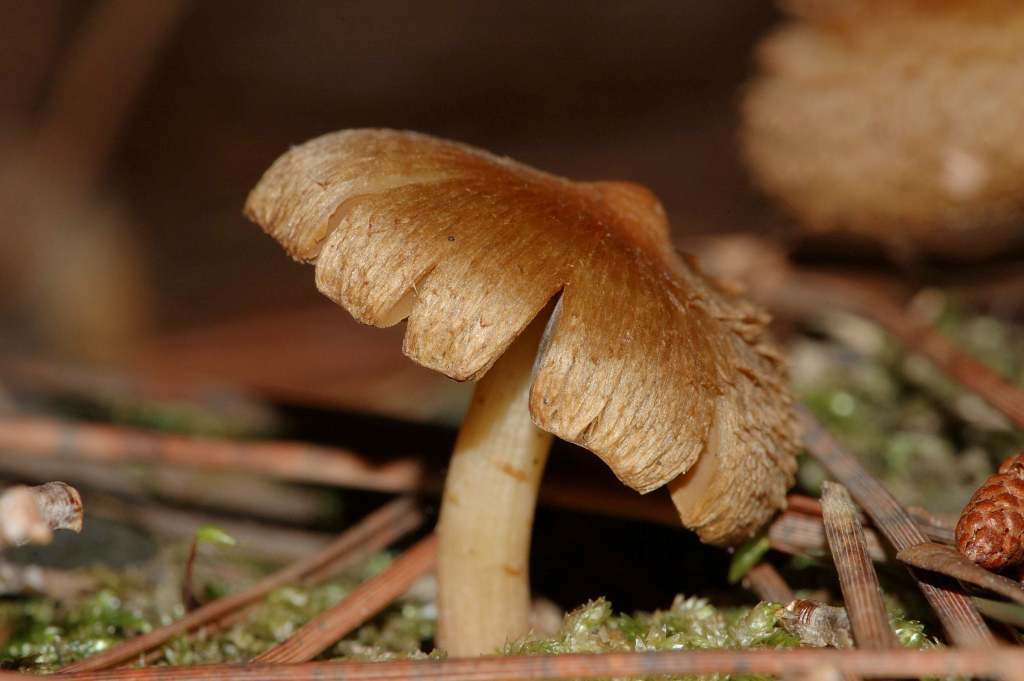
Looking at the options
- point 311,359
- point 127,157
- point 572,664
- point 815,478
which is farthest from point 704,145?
point 572,664

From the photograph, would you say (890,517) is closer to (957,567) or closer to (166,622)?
(957,567)

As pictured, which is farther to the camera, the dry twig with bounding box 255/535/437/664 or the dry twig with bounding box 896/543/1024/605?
the dry twig with bounding box 255/535/437/664

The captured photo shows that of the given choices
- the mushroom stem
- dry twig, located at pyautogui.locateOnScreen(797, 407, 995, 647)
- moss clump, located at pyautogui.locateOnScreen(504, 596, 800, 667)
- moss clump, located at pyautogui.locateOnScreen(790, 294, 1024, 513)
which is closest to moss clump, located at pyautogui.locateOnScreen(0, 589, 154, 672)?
the mushroom stem

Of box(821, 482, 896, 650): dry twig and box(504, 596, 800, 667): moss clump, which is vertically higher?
box(821, 482, 896, 650): dry twig

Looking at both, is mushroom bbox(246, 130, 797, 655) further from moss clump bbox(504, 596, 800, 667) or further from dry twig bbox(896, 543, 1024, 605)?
dry twig bbox(896, 543, 1024, 605)

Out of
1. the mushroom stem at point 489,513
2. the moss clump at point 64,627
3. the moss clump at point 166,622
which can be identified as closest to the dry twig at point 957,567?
the mushroom stem at point 489,513

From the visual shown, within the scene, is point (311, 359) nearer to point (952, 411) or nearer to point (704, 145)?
point (952, 411)

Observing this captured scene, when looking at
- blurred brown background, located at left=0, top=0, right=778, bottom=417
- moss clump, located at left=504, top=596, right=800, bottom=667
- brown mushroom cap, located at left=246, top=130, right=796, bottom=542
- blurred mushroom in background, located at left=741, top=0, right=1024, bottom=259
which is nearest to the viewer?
brown mushroom cap, located at left=246, top=130, right=796, bottom=542
